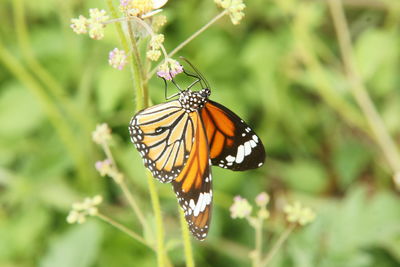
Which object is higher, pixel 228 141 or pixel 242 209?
pixel 228 141

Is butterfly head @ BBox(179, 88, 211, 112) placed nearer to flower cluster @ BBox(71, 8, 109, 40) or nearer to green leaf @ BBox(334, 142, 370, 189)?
flower cluster @ BBox(71, 8, 109, 40)

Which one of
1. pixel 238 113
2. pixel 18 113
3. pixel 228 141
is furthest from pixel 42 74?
pixel 228 141

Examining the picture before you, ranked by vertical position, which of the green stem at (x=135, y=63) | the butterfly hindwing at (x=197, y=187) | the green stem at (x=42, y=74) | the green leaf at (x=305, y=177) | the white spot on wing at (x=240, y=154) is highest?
the green leaf at (x=305, y=177)

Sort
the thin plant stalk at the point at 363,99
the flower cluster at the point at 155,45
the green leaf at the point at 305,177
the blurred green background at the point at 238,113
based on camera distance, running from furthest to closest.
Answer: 1. the green leaf at the point at 305,177
2. the thin plant stalk at the point at 363,99
3. the blurred green background at the point at 238,113
4. the flower cluster at the point at 155,45

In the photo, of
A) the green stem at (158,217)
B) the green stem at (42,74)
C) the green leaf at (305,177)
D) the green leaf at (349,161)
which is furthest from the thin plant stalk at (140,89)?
the green leaf at (349,161)

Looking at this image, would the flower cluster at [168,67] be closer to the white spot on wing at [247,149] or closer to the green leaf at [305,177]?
the white spot on wing at [247,149]

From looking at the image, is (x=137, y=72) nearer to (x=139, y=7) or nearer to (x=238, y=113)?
(x=139, y=7)

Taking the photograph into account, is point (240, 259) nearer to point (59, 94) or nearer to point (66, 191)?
point (66, 191)
